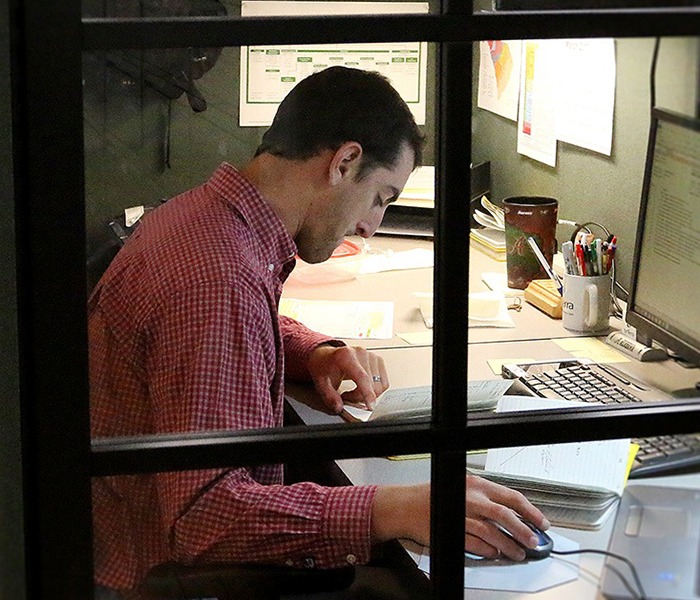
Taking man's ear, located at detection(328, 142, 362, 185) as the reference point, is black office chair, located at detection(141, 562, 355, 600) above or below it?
below

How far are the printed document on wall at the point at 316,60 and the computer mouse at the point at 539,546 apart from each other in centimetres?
47

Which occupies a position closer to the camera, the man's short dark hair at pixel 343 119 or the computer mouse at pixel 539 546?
the man's short dark hair at pixel 343 119

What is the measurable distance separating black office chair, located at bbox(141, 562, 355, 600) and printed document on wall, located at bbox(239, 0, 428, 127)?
45cm

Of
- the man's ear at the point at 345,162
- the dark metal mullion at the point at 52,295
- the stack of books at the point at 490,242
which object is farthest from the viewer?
the man's ear at the point at 345,162

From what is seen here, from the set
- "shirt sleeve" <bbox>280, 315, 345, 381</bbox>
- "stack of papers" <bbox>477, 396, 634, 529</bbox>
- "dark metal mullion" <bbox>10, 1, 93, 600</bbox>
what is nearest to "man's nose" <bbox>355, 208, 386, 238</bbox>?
"shirt sleeve" <bbox>280, 315, 345, 381</bbox>

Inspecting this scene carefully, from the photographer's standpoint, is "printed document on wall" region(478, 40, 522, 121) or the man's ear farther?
the man's ear

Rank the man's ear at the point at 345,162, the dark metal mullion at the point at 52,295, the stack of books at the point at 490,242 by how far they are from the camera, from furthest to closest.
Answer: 1. the man's ear at the point at 345,162
2. the stack of books at the point at 490,242
3. the dark metal mullion at the point at 52,295

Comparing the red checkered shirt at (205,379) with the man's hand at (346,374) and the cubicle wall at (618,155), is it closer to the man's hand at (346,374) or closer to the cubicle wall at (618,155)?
the man's hand at (346,374)

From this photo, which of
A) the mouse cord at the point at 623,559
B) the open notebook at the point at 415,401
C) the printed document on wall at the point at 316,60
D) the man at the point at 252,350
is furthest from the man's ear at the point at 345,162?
the mouse cord at the point at 623,559

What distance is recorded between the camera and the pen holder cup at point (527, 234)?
1115 millimetres

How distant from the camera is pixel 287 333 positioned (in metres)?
1.20

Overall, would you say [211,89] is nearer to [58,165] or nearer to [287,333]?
[58,165]

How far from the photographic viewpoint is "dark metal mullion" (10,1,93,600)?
3.09 feet

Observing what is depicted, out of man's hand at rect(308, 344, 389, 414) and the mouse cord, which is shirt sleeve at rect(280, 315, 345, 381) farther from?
the mouse cord
